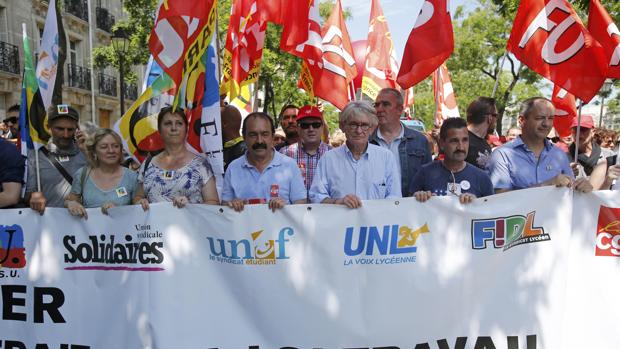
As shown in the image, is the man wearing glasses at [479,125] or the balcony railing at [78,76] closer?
the man wearing glasses at [479,125]

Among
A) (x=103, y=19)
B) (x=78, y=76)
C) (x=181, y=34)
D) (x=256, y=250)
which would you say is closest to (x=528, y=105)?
(x=256, y=250)

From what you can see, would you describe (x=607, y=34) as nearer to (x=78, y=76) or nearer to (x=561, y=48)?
(x=561, y=48)

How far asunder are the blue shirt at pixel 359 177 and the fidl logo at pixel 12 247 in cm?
214

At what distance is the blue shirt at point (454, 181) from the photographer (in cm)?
414

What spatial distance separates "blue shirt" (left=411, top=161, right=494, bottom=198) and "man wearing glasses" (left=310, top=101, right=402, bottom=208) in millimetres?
234

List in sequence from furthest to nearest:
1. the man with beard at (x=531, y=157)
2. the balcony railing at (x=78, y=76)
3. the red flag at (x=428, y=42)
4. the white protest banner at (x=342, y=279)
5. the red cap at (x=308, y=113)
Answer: the balcony railing at (x=78, y=76) < the red flag at (x=428, y=42) < the red cap at (x=308, y=113) < the man with beard at (x=531, y=157) < the white protest banner at (x=342, y=279)

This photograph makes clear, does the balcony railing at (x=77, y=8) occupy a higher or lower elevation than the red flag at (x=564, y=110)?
higher

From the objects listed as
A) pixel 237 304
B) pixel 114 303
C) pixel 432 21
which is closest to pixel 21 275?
pixel 114 303

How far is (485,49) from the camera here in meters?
31.8

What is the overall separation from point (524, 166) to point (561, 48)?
1.42 metres

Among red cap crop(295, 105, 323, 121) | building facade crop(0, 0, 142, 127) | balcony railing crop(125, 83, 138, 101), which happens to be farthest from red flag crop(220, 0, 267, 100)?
balcony railing crop(125, 83, 138, 101)

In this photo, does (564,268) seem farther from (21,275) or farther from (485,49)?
(485,49)

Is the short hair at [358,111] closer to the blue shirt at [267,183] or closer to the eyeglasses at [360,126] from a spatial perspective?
the eyeglasses at [360,126]

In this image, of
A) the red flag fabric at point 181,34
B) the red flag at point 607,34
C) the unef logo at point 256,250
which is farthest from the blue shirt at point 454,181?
the red flag fabric at point 181,34
